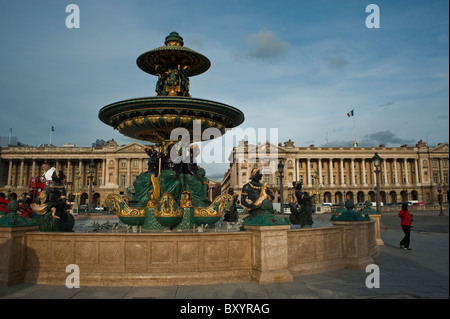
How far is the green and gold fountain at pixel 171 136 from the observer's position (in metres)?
7.93

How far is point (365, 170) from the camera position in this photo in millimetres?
86812

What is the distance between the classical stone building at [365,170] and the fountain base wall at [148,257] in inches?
3019

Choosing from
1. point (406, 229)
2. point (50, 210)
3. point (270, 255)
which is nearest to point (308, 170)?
point (406, 229)

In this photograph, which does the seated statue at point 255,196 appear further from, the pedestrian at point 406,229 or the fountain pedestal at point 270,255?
the pedestrian at point 406,229

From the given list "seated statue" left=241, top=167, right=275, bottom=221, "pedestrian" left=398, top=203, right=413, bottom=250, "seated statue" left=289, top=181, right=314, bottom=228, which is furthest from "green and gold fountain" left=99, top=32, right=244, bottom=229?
"pedestrian" left=398, top=203, right=413, bottom=250

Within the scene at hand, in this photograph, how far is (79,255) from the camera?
5.34 metres

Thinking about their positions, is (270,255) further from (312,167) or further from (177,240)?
(312,167)

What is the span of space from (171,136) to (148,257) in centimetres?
466

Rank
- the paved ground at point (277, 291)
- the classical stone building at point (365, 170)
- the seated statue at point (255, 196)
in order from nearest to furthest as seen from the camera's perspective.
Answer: the paved ground at point (277, 291) < the seated statue at point (255, 196) < the classical stone building at point (365, 170)

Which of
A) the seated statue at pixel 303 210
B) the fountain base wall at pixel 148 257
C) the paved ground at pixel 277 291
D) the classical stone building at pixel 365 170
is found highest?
the classical stone building at pixel 365 170

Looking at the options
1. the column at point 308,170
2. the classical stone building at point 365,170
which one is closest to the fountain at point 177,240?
the classical stone building at point 365,170

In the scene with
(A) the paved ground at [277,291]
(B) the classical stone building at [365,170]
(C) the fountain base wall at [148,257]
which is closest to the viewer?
(A) the paved ground at [277,291]
